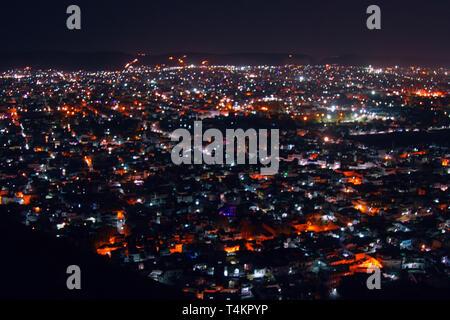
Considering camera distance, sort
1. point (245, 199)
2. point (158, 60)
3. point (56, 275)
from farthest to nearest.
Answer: point (158, 60) < point (245, 199) < point (56, 275)

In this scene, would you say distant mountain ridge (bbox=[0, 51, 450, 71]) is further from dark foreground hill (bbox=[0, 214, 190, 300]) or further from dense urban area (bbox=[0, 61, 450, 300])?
dark foreground hill (bbox=[0, 214, 190, 300])

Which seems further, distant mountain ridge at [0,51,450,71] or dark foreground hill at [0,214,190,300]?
distant mountain ridge at [0,51,450,71]

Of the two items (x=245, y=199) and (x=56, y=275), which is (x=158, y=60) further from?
(x=56, y=275)

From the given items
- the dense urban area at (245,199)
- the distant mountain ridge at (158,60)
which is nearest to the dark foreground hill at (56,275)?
the dense urban area at (245,199)

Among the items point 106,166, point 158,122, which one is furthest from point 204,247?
point 158,122

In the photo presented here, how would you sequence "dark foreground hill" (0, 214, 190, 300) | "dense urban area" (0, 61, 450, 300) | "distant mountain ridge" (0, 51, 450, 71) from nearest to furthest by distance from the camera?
"dark foreground hill" (0, 214, 190, 300) → "dense urban area" (0, 61, 450, 300) → "distant mountain ridge" (0, 51, 450, 71)

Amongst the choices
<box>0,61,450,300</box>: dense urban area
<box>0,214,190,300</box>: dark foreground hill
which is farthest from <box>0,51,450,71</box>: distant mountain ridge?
<box>0,214,190,300</box>: dark foreground hill

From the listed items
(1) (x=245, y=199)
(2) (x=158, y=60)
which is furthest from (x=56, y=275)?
(2) (x=158, y=60)

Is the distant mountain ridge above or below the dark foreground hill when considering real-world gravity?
above

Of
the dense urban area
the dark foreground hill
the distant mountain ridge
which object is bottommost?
the dark foreground hill
